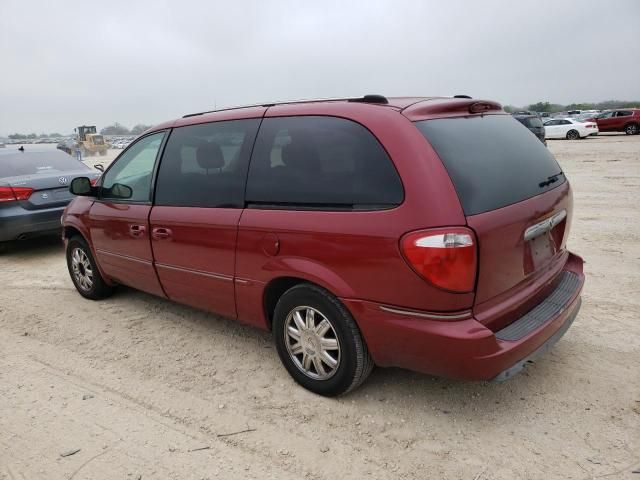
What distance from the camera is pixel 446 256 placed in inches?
90.2

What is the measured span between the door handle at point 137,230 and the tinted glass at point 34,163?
414 cm

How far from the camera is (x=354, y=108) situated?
2783 millimetres

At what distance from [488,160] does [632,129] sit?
29.9 meters

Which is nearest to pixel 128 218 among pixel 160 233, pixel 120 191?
pixel 120 191

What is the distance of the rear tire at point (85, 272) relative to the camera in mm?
4789

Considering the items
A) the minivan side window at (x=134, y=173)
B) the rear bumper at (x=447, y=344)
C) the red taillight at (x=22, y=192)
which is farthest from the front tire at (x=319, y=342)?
the red taillight at (x=22, y=192)

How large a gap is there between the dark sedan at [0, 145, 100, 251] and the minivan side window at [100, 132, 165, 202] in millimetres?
2878

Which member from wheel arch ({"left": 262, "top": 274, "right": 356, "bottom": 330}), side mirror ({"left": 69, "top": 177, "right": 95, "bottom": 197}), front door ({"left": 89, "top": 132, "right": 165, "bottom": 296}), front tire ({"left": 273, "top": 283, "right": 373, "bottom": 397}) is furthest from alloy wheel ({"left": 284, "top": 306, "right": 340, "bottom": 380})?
side mirror ({"left": 69, "top": 177, "right": 95, "bottom": 197})

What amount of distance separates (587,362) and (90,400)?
3.26 meters

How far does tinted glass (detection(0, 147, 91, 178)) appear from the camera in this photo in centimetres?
704

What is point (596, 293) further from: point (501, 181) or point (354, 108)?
point (354, 108)

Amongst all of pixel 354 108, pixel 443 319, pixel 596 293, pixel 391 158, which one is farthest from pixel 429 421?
pixel 596 293

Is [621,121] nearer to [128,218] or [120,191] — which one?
[120,191]

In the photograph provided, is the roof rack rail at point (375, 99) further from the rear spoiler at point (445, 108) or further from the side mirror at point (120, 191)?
the side mirror at point (120, 191)
